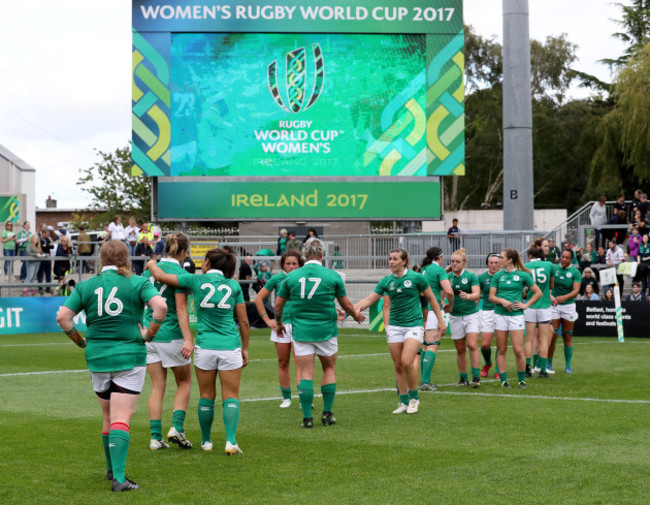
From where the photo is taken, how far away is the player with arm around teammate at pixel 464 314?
14.4 meters

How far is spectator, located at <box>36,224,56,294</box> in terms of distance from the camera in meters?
28.1

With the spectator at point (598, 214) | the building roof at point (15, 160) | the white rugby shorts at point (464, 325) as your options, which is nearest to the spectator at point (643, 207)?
the spectator at point (598, 214)

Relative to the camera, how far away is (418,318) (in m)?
11.8

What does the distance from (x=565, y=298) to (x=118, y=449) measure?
1032 centimetres

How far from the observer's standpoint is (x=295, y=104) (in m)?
29.4

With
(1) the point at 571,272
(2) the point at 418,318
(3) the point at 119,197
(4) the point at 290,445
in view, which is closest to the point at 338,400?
(2) the point at 418,318

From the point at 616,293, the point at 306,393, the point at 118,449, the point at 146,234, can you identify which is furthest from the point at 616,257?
the point at 118,449

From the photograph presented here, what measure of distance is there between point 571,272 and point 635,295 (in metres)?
11.0

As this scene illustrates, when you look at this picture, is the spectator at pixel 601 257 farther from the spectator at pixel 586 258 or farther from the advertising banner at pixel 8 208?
the advertising banner at pixel 8 208

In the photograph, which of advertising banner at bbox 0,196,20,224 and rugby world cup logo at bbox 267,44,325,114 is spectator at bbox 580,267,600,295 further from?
advertising banner at bbox 0,196,20,224

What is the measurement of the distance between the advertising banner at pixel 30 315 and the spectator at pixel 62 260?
1082 mm

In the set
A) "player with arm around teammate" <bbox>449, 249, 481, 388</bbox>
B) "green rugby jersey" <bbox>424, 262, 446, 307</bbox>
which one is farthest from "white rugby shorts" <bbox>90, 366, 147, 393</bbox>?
"player with arm around teammate" <bbox>449, 249, 481, 388</bbox>

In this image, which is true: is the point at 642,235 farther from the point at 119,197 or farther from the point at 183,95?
the point at 119,197

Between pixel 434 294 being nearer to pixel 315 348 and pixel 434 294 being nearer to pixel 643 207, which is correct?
pixel 315 348
